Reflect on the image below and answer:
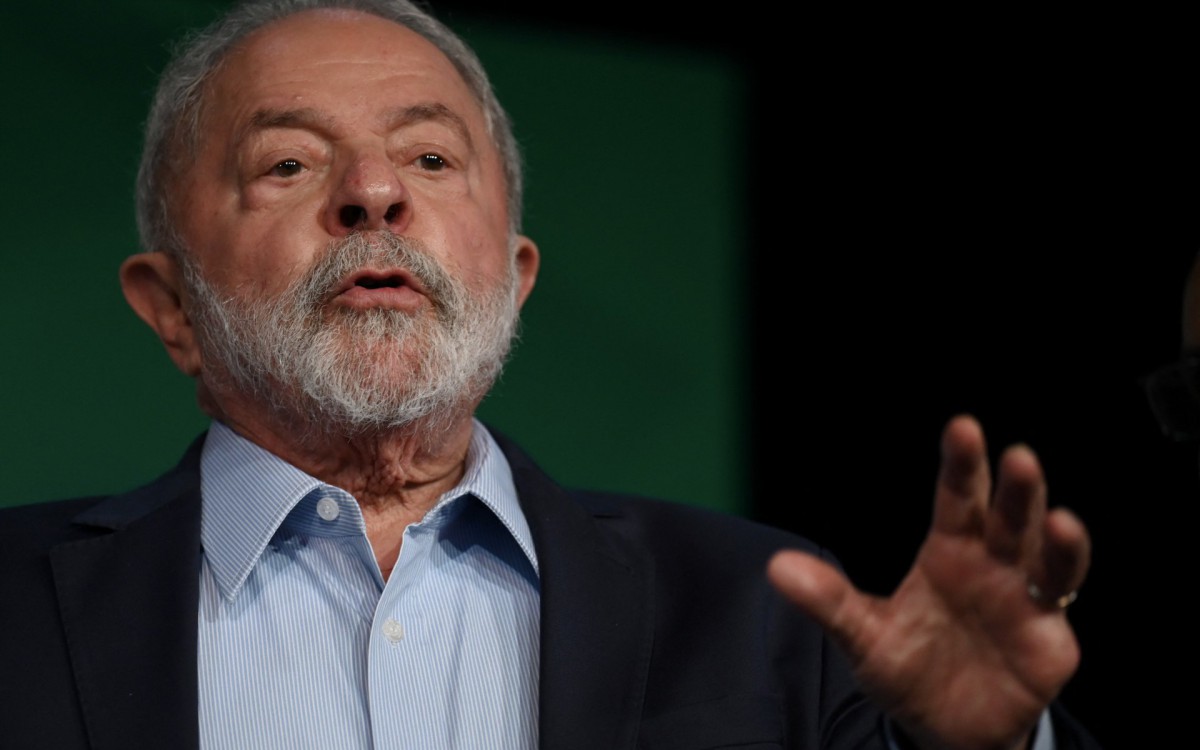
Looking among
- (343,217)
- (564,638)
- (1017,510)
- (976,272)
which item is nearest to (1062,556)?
(1017,510)

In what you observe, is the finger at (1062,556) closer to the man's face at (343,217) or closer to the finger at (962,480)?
the finger at (962,480)

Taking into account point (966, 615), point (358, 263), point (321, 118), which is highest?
point (321, 118)

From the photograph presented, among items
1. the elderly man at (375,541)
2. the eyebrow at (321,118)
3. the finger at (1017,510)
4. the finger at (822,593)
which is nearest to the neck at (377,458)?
the elderly man at (375,541)

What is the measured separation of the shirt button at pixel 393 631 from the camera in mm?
1797

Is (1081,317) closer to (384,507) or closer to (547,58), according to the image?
(547,58)

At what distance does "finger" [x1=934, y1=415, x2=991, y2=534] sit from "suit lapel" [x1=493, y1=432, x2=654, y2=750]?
57 centimetres

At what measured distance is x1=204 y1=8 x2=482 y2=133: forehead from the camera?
2.08 metres

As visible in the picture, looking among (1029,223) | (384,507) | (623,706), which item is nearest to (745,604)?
(623,706)

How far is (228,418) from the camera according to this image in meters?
A: 2.11

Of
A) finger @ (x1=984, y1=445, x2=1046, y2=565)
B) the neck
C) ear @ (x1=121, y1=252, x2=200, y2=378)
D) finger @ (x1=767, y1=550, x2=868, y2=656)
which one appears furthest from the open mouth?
finger @ (x1=984, y1=445, x2=1046, y2=565)

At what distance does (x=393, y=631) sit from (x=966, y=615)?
0.75 m

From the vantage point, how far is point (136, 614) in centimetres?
175

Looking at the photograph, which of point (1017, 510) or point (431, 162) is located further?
point (431, 162)

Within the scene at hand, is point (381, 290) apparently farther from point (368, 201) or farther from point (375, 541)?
point (375, 541)
